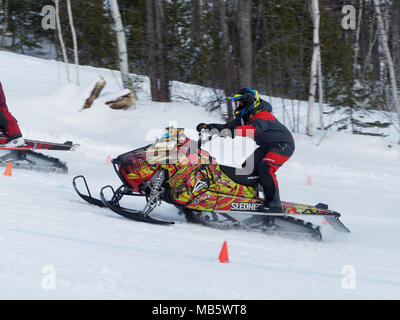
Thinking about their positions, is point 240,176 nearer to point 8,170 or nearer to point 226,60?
point 8,170

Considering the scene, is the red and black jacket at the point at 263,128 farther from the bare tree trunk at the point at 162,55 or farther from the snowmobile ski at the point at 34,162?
the bare tree trunk at the point at 162,55

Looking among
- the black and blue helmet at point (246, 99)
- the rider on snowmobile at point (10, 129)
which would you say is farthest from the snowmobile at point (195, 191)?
the rider on snowmobile at point (10, 129)

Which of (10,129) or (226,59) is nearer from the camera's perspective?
(10,129)

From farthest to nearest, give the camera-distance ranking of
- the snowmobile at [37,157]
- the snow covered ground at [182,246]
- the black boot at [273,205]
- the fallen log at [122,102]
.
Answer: the fallen log at [122,102] → the snowmobile at [37,157] → the black boot at [273,205] → the snow covered ground at [182,246]

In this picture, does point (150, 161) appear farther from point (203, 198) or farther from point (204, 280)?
point (204, 280)

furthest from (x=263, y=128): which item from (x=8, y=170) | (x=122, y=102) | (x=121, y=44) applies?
(x=121, y=44)

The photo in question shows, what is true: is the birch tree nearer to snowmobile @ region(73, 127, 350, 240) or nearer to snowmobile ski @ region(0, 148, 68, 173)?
snowmobile ski @ region(0, 148, 68, 173)

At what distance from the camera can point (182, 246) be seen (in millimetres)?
4551

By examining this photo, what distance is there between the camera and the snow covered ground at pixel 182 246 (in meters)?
3.31

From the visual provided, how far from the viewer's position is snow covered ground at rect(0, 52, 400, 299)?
331 cm

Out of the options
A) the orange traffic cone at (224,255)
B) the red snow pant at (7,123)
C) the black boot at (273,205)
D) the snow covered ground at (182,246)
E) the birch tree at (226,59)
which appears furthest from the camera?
the birch tree at (226,59)

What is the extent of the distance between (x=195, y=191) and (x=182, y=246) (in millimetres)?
965

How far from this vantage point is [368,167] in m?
9.37
